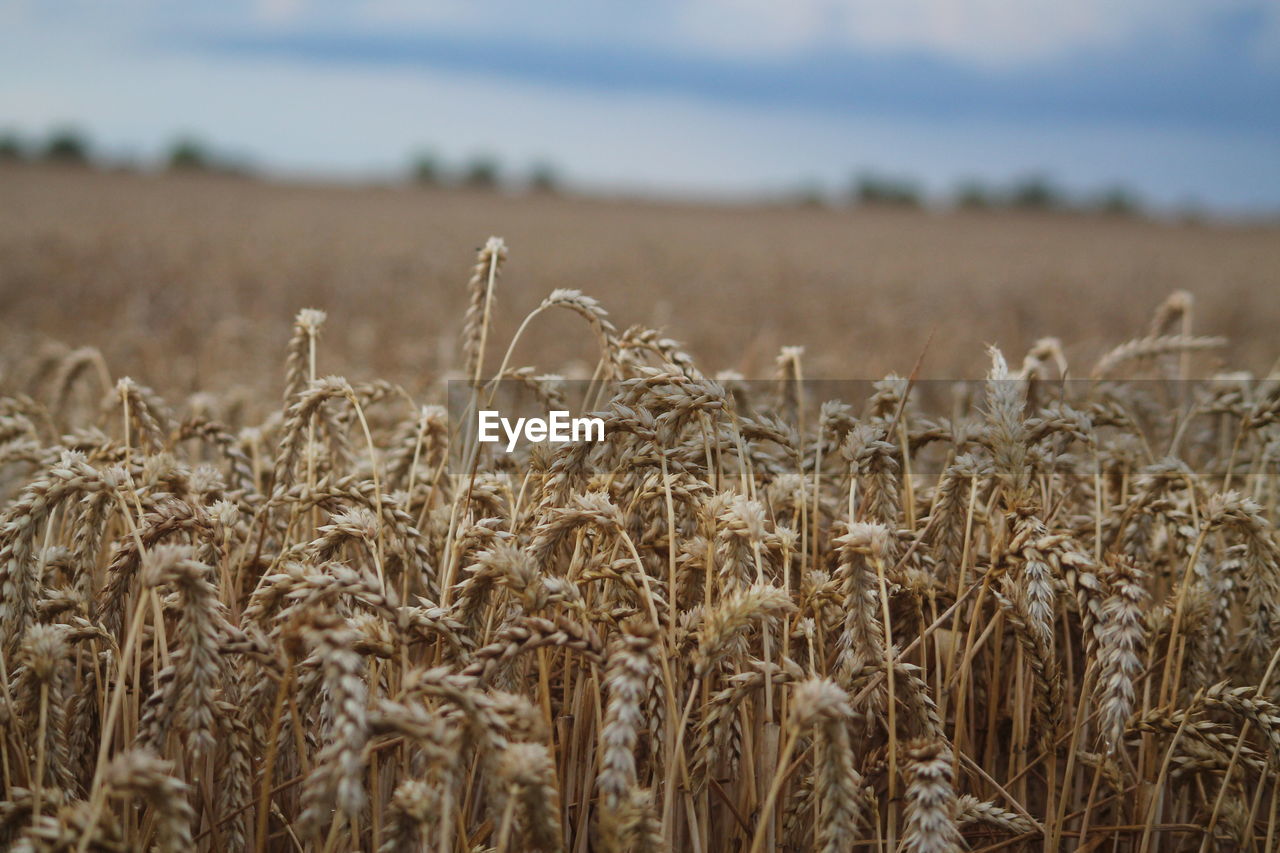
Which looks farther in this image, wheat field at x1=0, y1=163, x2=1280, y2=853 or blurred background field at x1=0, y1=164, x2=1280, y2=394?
blurred background field at x1=0, y1=164, x2=1280, y2=394

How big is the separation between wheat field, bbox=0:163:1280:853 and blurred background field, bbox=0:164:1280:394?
0.47m

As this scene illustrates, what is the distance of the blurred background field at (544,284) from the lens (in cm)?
743

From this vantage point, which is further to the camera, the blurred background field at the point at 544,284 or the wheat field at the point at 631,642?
the blurred background field at the point at 544,284

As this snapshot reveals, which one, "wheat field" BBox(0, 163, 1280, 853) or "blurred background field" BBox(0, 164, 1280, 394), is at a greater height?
"blurred background field" BBox(0, 164, 1280, 394)

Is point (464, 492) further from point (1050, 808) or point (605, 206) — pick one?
point (605, 206)

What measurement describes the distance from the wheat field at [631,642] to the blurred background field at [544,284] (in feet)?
1.53

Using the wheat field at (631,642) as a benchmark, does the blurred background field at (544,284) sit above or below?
above

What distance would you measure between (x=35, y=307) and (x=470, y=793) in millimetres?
10790

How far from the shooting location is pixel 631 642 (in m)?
1.25

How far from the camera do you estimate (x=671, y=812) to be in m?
1.51

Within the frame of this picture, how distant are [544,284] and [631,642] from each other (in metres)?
13.8

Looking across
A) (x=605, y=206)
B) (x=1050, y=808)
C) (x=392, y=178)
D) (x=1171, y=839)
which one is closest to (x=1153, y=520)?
(x=1171, y=839)

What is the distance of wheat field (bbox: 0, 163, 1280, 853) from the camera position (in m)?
1.28

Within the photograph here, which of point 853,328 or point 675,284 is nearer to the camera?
→ point 853,328
